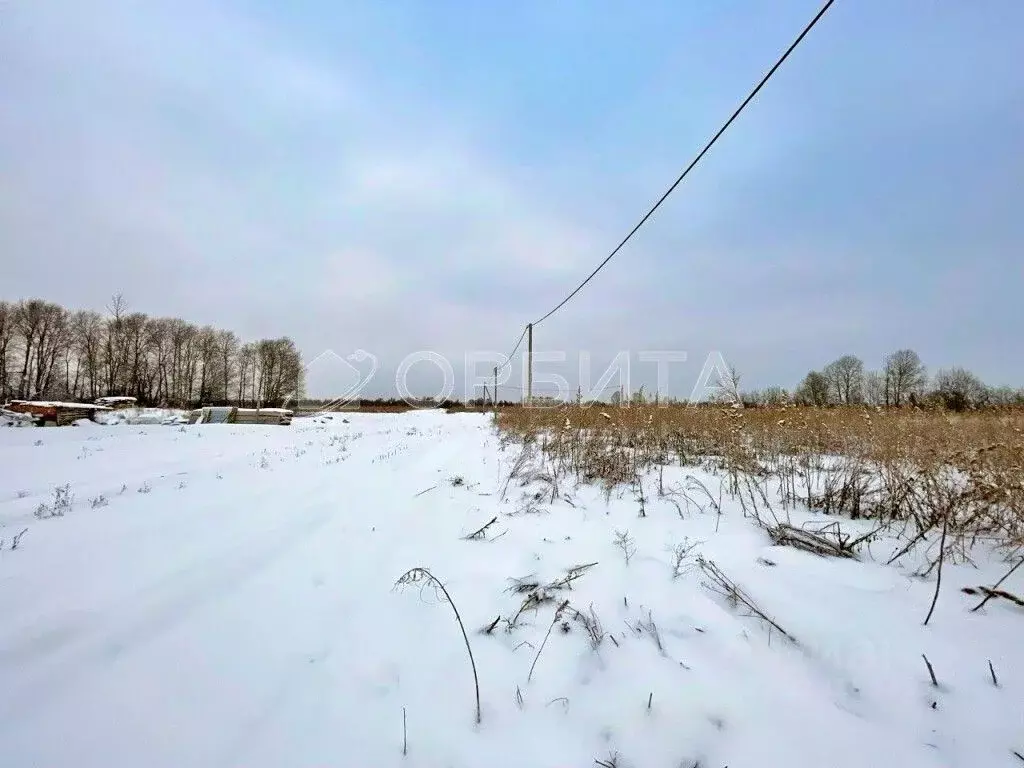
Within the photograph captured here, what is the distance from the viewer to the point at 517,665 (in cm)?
164

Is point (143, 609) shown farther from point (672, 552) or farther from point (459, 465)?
point (459, 465)

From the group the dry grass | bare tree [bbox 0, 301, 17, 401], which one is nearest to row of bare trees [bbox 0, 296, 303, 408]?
bare tree [bbox 0, 301, 17, 401]

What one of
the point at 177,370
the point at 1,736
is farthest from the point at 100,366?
the point at 1,736

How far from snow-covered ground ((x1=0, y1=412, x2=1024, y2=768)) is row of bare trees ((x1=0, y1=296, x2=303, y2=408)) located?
43826mm

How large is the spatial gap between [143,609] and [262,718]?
42.2 inches

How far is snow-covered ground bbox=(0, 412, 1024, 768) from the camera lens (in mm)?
1257

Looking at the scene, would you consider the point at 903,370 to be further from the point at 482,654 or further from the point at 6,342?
the point at 6,342

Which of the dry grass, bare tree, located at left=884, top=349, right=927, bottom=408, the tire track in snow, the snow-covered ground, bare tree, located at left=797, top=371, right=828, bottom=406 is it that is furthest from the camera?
bare tree, located at left=884, top=349, right=927, bottom=408

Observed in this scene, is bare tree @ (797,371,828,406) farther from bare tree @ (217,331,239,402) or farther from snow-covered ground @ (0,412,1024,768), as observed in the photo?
bare tree @ (217,331,239,402)

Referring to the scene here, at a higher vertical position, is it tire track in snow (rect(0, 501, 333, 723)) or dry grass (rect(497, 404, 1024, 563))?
dry grass (rect(497, 404, 1024, 563))

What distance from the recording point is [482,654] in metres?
1.71

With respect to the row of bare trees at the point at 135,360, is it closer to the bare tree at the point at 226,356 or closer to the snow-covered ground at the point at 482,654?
the bare tree at the point at 226,356

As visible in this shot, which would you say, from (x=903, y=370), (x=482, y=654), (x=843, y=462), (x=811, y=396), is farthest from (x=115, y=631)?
(x=903, y=370)

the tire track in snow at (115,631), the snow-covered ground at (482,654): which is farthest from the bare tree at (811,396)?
the tire track in snow at (115,631)
